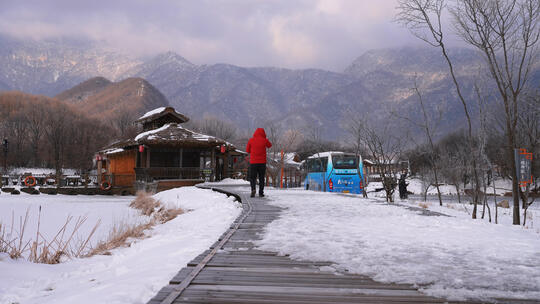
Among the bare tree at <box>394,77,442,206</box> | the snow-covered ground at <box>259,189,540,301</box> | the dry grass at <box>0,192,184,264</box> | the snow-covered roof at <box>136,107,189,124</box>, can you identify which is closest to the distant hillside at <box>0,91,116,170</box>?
the snow-covered roof at <box>136,107,189,124</box>

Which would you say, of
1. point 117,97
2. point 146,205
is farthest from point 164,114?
point 117,97

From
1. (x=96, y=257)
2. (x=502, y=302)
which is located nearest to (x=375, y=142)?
(x=96, y=257)

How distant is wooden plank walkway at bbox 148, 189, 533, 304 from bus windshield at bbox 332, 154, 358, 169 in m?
18.6

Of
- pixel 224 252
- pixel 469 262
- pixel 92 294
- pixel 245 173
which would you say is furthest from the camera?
pixel 245 173

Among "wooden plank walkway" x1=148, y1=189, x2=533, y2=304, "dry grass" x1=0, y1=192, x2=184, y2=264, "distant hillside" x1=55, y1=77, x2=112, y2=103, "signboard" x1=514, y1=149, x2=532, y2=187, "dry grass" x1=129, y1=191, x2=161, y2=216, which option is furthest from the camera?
"distant hillside" x1=55, y1=77, x2=112, y2=103

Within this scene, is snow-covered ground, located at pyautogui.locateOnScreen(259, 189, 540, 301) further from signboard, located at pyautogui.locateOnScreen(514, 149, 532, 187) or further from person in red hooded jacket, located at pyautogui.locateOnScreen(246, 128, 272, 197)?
person in red hooded jacket, located at pyautogui.locateOnScreen(246, 128, 272, 197)

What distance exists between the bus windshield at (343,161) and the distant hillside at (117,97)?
3390 inches

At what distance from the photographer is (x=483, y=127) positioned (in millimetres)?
9617

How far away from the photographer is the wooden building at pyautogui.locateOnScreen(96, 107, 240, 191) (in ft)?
86.7

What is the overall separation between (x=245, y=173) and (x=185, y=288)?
35.3 m

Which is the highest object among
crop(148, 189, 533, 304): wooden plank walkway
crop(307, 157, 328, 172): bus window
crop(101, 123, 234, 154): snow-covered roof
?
crop(101, 123, 234, 154): snow-covered roof

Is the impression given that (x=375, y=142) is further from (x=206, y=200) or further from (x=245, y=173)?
(x=245, y=173)

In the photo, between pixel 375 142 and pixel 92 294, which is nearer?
pixel 92 294

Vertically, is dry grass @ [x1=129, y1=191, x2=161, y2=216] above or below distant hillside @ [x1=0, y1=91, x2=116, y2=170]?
below
